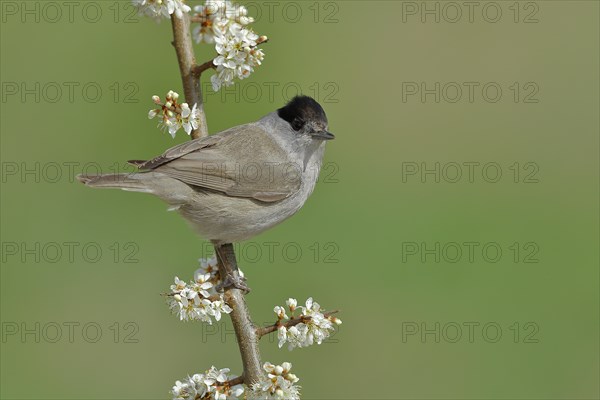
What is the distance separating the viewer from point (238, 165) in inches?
164

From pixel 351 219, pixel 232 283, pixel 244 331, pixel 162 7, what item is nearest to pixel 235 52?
pixel 162 7

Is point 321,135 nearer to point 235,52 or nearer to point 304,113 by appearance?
point 304,113

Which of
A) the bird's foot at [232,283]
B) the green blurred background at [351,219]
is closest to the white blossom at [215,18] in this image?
the bird's foot at [232,283]

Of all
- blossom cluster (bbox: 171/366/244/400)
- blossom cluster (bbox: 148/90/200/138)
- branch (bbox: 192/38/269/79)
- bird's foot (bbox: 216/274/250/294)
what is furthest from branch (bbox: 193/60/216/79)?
blossom cluster (bbox: 171/366/244/400)

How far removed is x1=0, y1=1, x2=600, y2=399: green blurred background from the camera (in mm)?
6051

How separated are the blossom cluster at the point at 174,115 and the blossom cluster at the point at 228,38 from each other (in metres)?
0.18

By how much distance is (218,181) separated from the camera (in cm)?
411

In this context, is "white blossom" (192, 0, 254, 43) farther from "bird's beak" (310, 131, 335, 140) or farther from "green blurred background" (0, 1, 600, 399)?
"green blurred background" (0, 1, 600, 399)

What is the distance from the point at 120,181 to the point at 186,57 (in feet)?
2.58

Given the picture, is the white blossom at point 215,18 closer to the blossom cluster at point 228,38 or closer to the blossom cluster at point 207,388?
the blossom cluster at point 228,38

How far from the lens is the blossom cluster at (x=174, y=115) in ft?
10.2

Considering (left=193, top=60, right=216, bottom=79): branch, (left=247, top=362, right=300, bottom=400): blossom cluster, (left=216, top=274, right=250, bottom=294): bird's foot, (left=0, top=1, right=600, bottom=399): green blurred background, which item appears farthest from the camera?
(left=0, top=1, right=600, bottom=399): green blurred background

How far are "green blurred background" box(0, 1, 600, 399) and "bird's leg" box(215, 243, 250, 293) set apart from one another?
1.99 meters

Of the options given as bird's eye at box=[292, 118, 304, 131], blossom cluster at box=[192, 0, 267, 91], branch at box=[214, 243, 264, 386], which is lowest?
branch at box=[214, 243, 264, 386]
